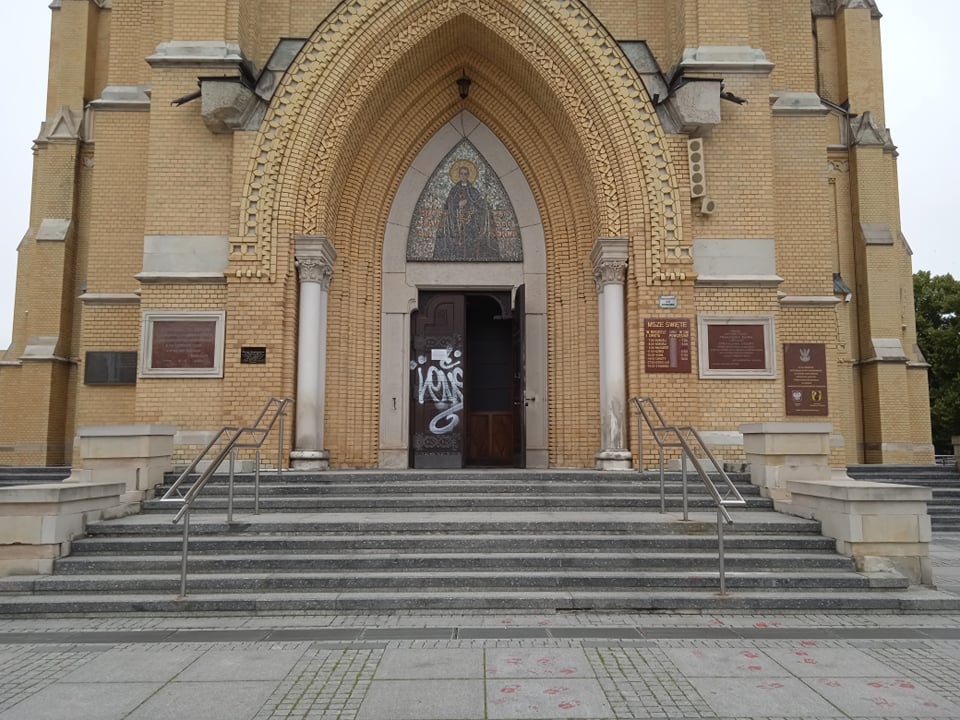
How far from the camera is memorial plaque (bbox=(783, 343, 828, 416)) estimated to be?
1160cm

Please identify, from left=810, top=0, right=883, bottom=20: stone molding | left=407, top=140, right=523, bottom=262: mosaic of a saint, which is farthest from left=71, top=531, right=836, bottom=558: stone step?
left=810, top=0, right=883, bottom=20: stone molding

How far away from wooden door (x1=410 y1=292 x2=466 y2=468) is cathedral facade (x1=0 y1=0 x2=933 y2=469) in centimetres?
4

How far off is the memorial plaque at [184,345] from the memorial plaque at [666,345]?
21.3ft

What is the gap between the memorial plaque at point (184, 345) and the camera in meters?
10.8

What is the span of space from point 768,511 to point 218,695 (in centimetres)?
648

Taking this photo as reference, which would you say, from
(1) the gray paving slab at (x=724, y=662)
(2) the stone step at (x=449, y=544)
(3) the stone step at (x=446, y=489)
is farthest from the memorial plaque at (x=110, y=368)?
(1) the gray paving slab at (x=724, y=662)

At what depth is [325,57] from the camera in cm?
1130

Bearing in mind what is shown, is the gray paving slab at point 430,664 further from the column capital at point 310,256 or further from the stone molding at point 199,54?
the stone molding at point 199,54

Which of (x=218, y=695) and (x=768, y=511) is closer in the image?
(x=218, y=695)

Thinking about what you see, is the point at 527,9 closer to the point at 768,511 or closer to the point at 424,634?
the point at 768,511

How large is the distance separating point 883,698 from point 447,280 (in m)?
10.0

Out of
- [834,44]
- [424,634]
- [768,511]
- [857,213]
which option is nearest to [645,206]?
[768,511]

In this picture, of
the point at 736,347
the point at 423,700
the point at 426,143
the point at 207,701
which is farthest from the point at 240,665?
the point at 426,143

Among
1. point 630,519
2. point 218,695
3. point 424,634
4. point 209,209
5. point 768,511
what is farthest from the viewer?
point 209,209
